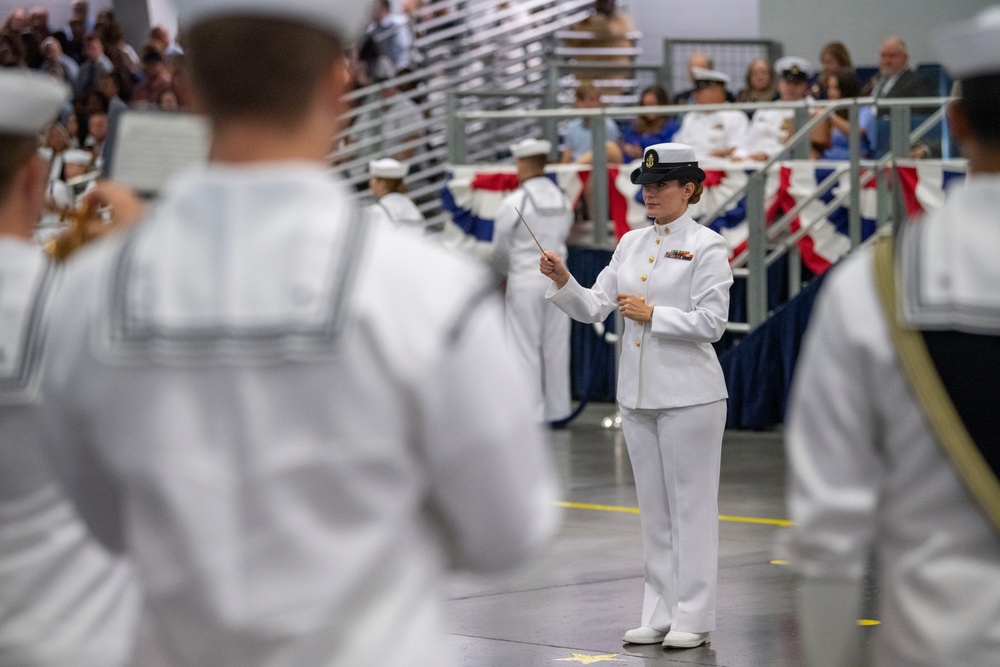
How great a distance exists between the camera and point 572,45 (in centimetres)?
1623

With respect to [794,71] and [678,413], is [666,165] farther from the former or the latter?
[794,71]

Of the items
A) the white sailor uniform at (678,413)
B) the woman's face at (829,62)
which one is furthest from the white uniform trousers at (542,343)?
the white sailor uniform at (678,413)

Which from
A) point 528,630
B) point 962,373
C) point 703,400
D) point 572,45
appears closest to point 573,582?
point 528,630

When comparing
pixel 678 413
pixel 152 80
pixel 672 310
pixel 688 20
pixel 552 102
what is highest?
pixel 688 20

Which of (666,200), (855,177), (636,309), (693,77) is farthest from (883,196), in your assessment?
(636,309)

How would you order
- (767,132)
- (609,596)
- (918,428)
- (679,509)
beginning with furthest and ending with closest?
(767,132) < (609,596) < (679,509) < (918,428)

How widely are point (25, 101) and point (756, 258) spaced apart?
9404mm

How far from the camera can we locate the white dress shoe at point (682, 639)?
5930 millimetres

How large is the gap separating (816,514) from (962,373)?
0.27 m

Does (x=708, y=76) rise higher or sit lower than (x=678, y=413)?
higher

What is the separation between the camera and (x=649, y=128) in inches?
507

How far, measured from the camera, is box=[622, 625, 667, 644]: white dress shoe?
6023 mm

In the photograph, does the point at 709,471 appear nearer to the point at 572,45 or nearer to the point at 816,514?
the point at 816,514

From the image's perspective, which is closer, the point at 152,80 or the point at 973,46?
the point at 973,46
